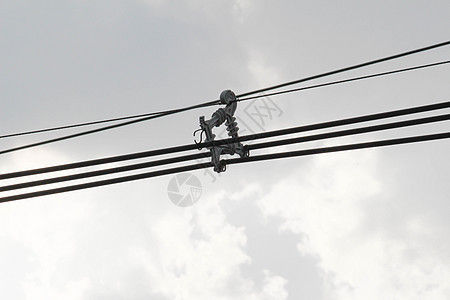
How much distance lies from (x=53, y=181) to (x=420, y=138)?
533 centimetres

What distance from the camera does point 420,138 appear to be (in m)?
8.61

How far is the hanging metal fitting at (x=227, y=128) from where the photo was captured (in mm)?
Result: 9734

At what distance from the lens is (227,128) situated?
9.98 m

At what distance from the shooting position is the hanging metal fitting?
9.73m

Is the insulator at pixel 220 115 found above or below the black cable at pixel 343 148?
above

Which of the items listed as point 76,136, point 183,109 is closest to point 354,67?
point 183,109

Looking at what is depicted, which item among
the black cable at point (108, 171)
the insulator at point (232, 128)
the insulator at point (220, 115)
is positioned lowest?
the black cable at point (108, 171)

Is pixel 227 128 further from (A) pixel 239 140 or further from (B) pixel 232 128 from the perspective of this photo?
(A) pixel 239 140

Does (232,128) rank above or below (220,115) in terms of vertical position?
Answer: below

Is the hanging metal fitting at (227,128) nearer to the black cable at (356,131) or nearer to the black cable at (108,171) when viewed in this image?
the black cable at (108,171)

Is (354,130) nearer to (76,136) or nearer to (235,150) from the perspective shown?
(235,150)

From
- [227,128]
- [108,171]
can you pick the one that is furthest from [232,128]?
[108,171]

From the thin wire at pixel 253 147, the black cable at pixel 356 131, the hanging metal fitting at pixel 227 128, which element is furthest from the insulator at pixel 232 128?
the black cable at pixel 356 131

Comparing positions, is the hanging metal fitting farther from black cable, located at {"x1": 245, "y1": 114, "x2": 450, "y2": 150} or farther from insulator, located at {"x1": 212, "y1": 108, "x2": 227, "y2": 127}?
black cable, located at {"x1": 245, "y1": 114, "x2": 450, "y2": 150}
